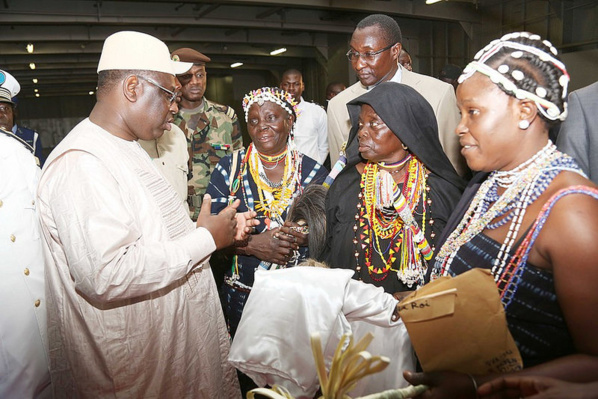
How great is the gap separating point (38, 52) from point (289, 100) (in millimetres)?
15704

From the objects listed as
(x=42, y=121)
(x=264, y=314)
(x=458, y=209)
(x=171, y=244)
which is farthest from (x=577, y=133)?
(x=42, y=121)

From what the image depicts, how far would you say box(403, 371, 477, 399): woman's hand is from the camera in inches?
49.4

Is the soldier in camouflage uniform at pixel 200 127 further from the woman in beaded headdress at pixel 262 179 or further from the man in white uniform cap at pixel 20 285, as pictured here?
the man in white uniform cap at pixel 20 285

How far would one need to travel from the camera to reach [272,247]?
108 inches

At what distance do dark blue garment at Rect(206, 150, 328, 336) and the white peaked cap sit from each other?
1118 millimetres

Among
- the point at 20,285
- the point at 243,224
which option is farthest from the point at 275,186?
the point at 20,285

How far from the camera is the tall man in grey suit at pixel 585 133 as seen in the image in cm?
199

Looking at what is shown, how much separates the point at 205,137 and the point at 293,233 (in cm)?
199

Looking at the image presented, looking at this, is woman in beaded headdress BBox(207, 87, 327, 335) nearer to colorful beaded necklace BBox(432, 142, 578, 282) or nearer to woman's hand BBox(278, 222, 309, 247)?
woman's hand BBox(278, 222, 309, 247)

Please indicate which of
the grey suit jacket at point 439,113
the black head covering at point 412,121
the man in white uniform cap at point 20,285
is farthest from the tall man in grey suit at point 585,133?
the man in white uniform cap at point 20,285

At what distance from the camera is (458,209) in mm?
1855

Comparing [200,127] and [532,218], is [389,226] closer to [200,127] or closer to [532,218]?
[532,218]

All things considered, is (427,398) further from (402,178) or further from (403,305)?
(402,178)

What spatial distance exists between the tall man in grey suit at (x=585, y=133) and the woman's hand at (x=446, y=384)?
4.11 feet
